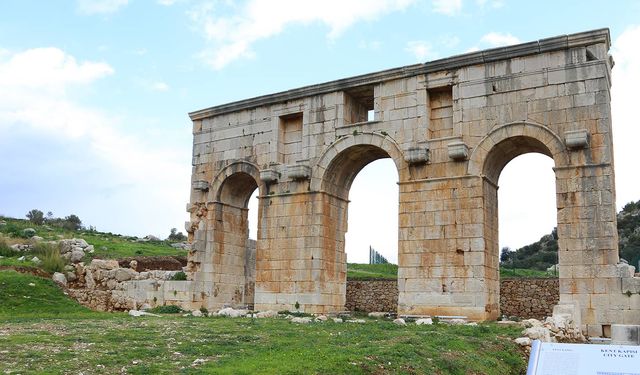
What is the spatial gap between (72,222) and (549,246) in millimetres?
32871

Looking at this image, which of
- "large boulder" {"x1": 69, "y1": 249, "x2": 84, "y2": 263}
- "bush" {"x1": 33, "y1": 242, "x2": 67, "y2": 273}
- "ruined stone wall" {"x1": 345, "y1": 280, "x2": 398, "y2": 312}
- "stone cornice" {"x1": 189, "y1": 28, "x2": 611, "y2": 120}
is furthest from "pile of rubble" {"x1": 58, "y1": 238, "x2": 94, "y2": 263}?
"ruined stone wall" {"x1": 345, "y1": 280, "x2": 398, "y2": 312}

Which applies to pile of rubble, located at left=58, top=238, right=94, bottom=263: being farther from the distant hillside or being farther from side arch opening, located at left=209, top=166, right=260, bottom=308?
the distant hillside

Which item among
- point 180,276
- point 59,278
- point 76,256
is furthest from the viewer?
point 76,256

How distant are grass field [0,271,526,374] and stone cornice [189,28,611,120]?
6642 mm

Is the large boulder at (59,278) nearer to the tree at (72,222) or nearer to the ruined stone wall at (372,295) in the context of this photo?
the ruined stone wall at (372,295)

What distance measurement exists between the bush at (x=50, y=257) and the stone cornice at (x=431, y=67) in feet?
21.6

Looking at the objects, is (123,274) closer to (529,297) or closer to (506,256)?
(529,297)

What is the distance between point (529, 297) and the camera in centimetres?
A: 2005

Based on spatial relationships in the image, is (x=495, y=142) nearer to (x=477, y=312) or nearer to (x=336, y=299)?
(x=477, y=312)

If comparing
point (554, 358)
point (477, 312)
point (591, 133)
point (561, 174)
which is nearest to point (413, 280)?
point (477, 312)

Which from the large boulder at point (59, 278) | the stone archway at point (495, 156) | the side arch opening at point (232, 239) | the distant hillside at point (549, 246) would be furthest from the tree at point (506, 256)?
the large boulder at point (59, 278)

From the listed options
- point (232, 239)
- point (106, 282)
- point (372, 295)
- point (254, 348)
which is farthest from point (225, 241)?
point (254, 348)

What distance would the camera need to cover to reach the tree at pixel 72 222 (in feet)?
129

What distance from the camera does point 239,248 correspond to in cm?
2086
